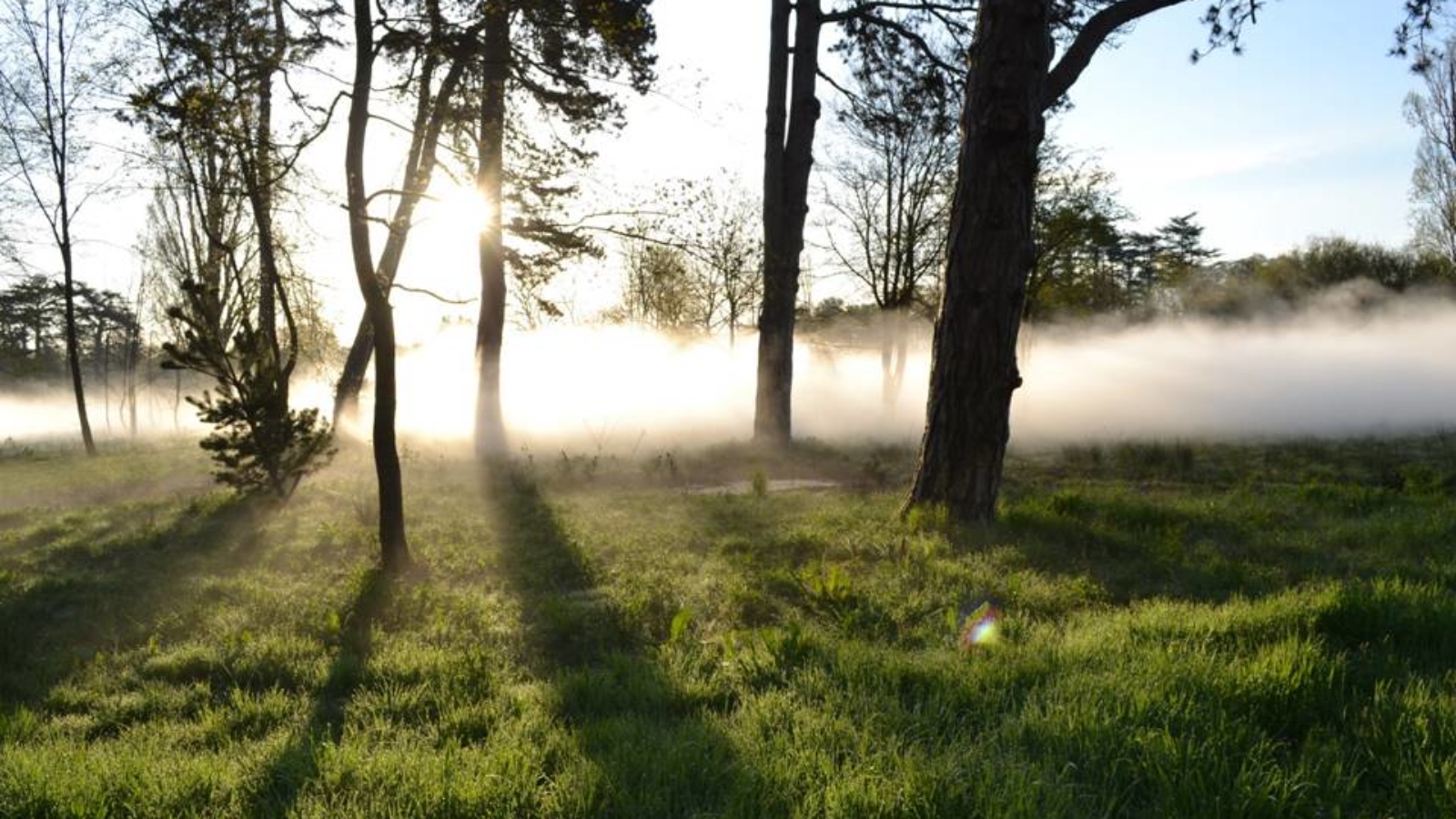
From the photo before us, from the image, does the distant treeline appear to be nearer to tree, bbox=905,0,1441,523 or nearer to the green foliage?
the green foliage

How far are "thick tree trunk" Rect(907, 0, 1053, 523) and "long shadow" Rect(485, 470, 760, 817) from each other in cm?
323

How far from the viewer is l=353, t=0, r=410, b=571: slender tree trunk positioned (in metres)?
6.62

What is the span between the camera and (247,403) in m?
9.50

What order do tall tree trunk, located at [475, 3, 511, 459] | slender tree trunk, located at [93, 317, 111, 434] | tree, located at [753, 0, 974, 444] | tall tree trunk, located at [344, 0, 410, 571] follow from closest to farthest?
tall tree trunk, located at [344, 0, 410, 571], tall tree trunk, located at [475, 3, 511, 459], tree, located at [753, 0, 974, 444], slender tree trunk, located at [93, 317, 111, 434]

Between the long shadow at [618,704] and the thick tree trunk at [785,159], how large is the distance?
8.35 meters

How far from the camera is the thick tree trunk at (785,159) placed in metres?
14.3

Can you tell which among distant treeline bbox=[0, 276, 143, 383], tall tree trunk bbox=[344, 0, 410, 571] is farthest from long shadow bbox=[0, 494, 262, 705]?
distant treeline bbox=[0, 276, 143, 383]

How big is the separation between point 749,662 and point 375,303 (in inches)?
175

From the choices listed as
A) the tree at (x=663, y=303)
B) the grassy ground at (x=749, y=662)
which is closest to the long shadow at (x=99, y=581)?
the grassy ground at (x=749, y=662)

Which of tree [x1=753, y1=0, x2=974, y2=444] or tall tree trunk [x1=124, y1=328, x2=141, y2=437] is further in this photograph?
tall tree trunk [x1=124, y1=328, x2=141, y2=437]

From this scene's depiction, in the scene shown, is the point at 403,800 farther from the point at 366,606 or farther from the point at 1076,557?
the point at 1076,557

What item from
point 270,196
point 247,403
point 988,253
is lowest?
point 247,403

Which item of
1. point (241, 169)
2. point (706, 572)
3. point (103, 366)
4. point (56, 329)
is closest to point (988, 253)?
point (706, 572)

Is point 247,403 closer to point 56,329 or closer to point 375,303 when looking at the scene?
point 375,303
